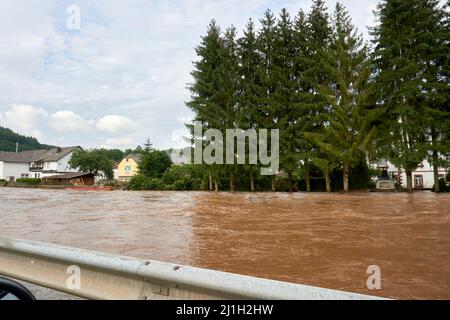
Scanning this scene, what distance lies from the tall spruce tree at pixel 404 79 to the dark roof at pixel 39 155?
6134 centimetres

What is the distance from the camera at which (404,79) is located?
21.3m

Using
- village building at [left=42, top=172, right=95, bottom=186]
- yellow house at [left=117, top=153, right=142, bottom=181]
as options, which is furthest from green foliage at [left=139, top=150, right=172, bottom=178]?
yellow house at [left=117, top=153, right=142, bottom=181]

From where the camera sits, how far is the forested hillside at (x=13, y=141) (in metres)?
105

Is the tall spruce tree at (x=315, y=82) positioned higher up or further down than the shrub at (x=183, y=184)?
higher up

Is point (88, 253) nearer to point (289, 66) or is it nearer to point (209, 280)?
point (209, 280)

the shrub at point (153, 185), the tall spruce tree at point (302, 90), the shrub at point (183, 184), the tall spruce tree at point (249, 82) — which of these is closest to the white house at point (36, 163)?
the shrub at point (153, 185)

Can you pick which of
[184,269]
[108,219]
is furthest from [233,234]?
[184,269]

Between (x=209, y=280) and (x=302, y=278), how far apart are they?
1717mm

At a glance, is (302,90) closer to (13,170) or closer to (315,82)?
(315,82)

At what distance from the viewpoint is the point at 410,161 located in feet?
65.3

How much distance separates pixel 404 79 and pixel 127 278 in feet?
76.8

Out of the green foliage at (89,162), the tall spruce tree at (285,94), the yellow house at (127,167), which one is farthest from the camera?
the yellow house at (127,167)

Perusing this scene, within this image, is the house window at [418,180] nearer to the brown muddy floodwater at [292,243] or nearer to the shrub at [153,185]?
the shrub at [153,185]

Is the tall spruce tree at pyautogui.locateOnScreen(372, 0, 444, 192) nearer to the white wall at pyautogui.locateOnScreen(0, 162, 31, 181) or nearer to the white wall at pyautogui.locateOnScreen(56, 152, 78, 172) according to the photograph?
the white wall at pyautogui.locateOnScreen(56, 152, 78, 172)
